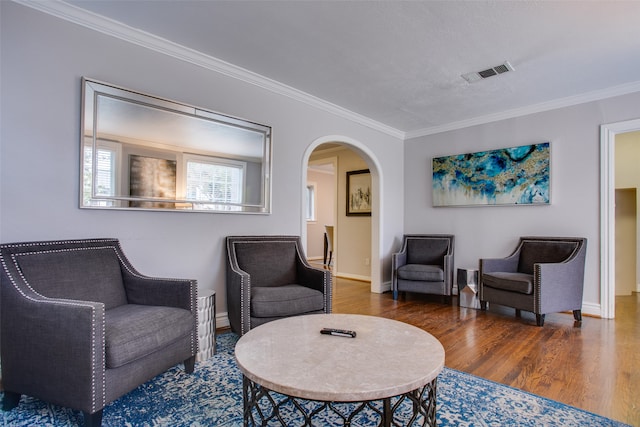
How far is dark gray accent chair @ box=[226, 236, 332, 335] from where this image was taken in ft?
8.64

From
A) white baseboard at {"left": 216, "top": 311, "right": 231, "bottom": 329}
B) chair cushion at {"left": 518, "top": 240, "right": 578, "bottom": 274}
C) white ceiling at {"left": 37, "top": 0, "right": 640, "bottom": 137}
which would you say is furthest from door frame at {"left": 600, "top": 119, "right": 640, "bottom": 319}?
white baseboard at {"left": 216, "top": 311, "right": 231, "bottom": 329}

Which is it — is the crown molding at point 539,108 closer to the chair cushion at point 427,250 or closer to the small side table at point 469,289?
the chair cushion at point 427,250

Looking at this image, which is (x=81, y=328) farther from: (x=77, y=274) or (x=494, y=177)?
(x=494, y=177)

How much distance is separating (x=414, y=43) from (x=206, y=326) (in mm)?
2805

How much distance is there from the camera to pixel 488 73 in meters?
3.33

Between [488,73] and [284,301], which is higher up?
[488,73]

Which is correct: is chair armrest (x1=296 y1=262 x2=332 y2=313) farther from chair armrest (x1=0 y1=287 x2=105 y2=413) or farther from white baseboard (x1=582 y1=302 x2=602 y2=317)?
white baseboard (x1=582 y1=302 x2=602 y2=317)

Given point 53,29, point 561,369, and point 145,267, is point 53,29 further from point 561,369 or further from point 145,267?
point 561,369

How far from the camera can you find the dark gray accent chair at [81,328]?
5.17 ft

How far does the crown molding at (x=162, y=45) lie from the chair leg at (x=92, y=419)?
2538 millimetres

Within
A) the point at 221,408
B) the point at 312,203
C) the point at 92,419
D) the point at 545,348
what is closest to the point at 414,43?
the point at 545,348

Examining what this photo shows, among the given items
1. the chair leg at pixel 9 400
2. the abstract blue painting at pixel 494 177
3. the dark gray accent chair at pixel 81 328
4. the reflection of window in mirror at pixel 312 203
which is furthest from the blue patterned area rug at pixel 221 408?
the reflection of window in mirror at pixel 312 203

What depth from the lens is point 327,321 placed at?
200cm

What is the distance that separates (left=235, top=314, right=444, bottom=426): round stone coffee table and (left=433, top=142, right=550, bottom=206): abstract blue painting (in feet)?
10.8
